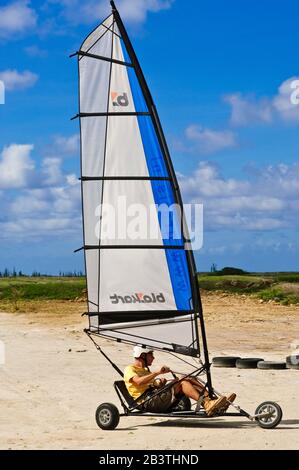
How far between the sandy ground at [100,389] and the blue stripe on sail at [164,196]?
1755mm

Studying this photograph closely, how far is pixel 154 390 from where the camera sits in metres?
11.4

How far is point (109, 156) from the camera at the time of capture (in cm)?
1159

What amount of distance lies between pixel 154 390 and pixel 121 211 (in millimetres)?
2319

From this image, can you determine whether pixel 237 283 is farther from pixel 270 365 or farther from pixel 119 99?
pixel 119 99

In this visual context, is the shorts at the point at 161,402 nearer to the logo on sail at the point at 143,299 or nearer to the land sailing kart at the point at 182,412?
the land sailing kart at the point at 182,412

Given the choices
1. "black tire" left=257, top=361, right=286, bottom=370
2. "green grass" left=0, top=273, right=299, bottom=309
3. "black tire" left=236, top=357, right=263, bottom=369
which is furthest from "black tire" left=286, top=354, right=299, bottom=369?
"green grass" left=0, top=273, right=299, bottom=309

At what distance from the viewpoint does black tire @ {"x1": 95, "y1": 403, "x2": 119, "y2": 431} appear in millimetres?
11281

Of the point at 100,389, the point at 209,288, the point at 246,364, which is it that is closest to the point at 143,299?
the point at 100,389

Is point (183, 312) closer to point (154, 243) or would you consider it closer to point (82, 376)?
point (154, 243)

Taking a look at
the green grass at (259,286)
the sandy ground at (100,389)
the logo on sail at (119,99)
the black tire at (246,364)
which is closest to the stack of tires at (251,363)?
the black tire at (246,364)
